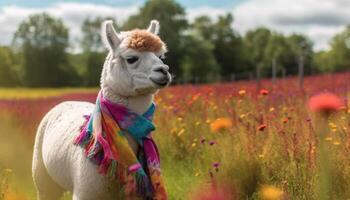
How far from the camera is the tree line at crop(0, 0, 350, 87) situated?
215 feet

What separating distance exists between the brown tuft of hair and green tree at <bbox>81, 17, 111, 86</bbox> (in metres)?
65.4

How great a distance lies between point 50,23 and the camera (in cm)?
8138

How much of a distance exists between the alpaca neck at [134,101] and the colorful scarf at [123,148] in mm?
31

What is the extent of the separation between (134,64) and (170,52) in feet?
197

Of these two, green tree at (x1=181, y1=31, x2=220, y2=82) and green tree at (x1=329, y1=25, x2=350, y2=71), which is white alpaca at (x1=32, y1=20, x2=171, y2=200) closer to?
green tree at (x1=181, y1=31, x2=220, y2=82)

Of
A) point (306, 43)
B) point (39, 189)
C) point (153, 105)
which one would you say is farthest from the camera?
point (306, 43)

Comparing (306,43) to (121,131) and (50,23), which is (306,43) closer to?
(50,23)

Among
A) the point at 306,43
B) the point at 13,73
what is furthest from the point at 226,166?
the point at 306,43

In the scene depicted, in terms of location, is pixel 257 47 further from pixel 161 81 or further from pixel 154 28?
pixel 161 81

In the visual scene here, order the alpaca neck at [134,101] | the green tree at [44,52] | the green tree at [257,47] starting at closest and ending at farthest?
the alpaca neck at [134,101]
the green tree at [44,52]
the green tree at [257,47]

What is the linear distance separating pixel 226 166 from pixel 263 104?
279 centimetres

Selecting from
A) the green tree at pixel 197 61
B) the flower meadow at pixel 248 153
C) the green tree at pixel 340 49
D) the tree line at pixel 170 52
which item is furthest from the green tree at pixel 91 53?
the flower meadow at pixel 248 153

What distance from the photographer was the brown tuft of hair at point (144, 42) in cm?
356

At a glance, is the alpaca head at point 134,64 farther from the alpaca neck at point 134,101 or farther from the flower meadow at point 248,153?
the flower meadow at point 248,153
